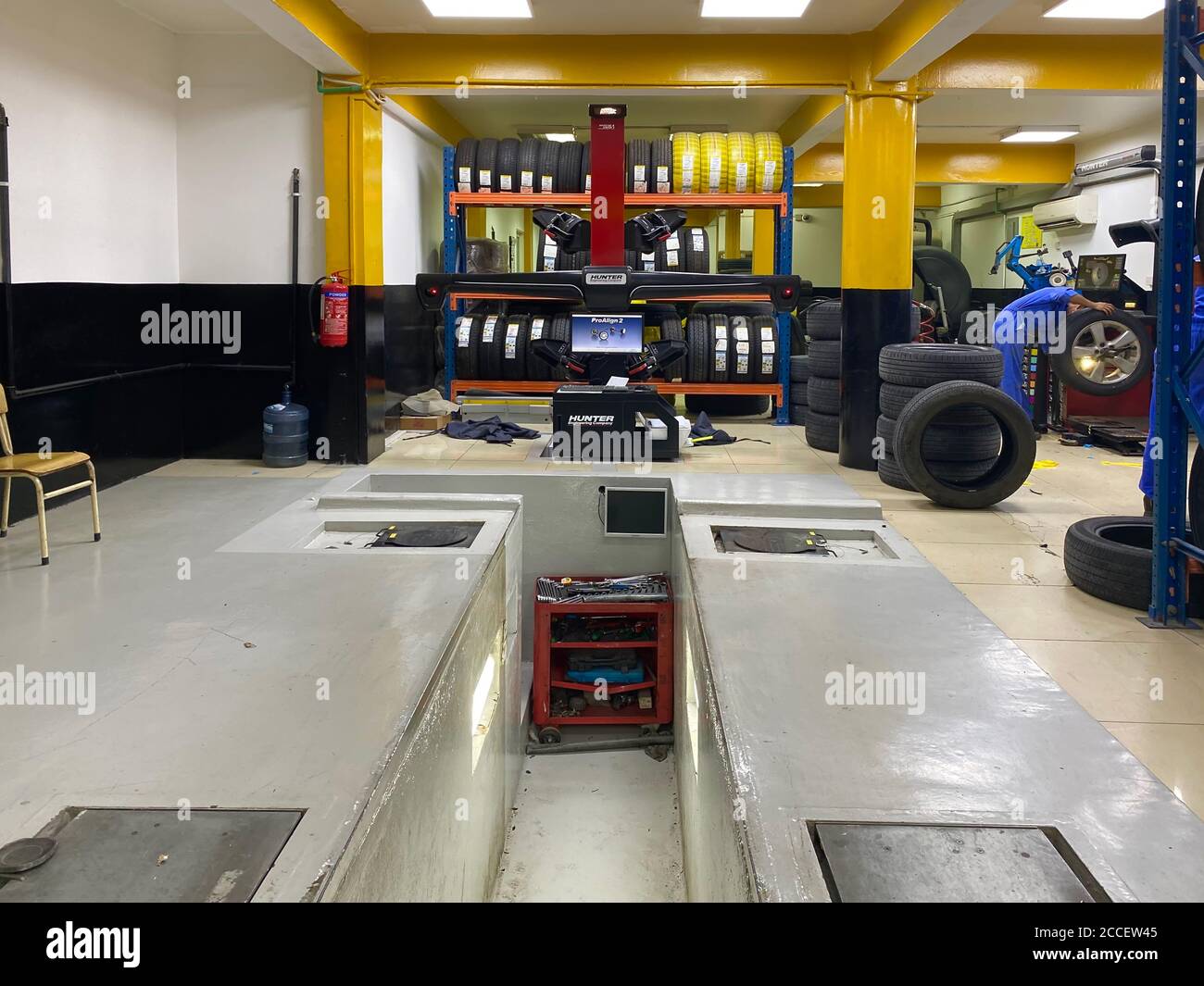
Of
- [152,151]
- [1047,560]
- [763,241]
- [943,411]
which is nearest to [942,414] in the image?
[943,411]

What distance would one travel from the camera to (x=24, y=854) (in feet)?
6.82

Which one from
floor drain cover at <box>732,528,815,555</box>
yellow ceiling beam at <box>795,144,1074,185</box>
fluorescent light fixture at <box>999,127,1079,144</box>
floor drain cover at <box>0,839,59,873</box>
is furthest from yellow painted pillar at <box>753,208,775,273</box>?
floor drain cover at <box>0,839,59,873</box>

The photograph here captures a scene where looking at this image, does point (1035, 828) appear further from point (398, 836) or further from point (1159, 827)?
point (398, 836)

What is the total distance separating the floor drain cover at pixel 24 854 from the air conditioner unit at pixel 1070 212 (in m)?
12.6

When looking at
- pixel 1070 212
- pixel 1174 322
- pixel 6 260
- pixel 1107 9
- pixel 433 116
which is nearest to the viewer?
pixel 1174 322

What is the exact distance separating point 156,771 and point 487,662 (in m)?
1.85

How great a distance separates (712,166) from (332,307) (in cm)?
367

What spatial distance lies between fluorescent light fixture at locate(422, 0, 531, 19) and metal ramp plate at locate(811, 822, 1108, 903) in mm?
→ 5746

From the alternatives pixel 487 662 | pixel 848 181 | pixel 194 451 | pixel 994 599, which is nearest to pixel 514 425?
pixel 194 451

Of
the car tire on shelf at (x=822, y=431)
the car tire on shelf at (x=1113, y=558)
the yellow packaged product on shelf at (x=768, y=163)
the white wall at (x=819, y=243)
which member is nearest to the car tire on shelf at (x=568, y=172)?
the yellow packaged product on shelf at (x=768, y=163)

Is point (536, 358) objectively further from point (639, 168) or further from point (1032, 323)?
point (1032, 323)

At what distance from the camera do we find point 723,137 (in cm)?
906

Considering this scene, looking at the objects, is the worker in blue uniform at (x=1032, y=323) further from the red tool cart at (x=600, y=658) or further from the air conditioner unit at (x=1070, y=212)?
the air conditioner unit at (x=1070, y=212)

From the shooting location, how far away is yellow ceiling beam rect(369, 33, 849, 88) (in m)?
7.23
